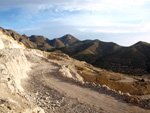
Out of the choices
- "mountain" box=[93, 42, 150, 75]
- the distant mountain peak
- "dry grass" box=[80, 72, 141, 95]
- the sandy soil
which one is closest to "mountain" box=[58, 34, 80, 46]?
the distant mountain peak

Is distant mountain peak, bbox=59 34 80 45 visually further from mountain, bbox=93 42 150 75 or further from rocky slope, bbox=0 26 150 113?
rocky slope, bbox=0 26 150 113

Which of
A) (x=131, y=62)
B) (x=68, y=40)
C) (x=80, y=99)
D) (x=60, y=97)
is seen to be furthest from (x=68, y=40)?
(x=80, y=99)

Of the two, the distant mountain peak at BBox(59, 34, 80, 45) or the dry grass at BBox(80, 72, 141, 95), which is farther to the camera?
the distant mountain peak at BBox(59, 34, 80, 45)

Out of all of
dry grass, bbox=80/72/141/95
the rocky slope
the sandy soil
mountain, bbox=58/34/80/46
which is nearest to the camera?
the rocky slope

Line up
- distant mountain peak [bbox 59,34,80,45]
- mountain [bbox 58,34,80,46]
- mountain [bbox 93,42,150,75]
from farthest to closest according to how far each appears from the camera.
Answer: distant mountain peak [bbox 59,34,80,45] < mountain [bbox 58,34,80,46] < mountain [bbox 93,42,150,75]

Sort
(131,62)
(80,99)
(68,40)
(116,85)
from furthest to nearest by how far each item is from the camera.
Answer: (68,40) < (131,62) < (116,85) < (80,99)

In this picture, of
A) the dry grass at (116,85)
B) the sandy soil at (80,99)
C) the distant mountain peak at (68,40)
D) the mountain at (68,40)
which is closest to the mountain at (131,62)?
the dry grass at (116,85)

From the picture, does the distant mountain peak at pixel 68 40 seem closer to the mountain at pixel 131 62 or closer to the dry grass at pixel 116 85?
the mountain at pixel 131 62

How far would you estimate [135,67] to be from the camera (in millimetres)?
59906

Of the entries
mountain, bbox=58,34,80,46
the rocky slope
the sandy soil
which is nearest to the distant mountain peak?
mountain, bbox=58,34,80,46

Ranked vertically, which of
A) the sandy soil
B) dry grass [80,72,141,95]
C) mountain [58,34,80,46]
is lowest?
dry grass [80,72,141,95]

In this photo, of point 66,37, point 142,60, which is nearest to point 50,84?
point 142,60

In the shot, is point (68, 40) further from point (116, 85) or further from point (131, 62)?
point (116, 85)

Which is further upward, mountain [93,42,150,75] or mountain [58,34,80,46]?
mountain [58,34,80,46]
